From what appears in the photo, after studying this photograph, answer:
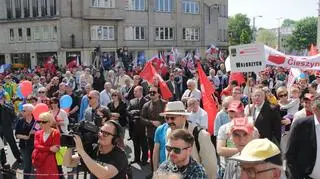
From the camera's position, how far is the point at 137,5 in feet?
160

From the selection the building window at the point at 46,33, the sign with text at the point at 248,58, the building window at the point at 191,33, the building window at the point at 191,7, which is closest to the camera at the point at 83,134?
the sign with text at the point at 248,58

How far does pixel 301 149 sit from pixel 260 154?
6.73 feet

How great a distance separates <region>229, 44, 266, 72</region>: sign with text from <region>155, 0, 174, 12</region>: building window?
4258 centimetres

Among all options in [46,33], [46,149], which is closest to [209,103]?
[46,149]

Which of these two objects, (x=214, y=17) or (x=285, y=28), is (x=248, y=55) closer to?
(x=214, y=17)

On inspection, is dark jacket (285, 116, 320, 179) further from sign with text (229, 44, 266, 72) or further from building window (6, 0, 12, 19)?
building window (6, 0, 12, 19)

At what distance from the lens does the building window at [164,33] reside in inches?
1983

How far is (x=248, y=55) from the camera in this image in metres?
8.42

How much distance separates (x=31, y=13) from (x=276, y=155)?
44.4 meters

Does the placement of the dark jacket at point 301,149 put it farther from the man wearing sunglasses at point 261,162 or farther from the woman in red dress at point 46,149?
the woman in red dress at point 46,149

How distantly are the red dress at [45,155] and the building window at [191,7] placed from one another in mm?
47828

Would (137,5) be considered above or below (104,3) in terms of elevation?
above

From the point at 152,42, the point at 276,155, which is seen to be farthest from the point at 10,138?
the point at 152,42

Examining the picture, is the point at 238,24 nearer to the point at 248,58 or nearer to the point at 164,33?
the point at 164,33
